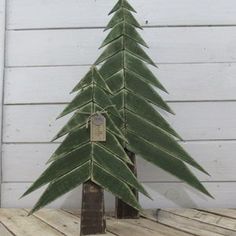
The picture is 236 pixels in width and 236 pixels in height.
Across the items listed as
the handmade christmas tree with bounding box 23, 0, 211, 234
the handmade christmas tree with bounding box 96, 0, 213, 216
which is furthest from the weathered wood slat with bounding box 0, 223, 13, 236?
the handmade christmas tree with bounding box 96, 0, 213, 216

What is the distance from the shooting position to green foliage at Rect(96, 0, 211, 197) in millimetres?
888

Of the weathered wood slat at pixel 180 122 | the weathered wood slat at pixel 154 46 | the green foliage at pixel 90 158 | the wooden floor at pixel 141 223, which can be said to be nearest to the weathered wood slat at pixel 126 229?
the wooden floor at pixel 141 223

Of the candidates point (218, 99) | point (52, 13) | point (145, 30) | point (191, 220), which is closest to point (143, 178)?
point (191, 220)

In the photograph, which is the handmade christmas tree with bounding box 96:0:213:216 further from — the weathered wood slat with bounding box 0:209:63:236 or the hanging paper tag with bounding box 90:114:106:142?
the weathered wood slat with bounding box 0:209:63:236

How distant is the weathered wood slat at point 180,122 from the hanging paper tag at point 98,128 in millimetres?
364

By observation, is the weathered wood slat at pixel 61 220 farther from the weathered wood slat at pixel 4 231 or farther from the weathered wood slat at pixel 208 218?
the weathered wood slat at pixel 208 218

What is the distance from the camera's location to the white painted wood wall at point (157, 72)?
43.7 inches

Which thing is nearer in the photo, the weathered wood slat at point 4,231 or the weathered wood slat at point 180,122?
the weathered wood slat at point 4,231

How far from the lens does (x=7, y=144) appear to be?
113 cm

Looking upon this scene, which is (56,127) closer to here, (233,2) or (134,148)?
(134,148)

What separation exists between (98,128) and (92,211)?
0.18m

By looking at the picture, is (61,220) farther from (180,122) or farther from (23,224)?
(180,122)

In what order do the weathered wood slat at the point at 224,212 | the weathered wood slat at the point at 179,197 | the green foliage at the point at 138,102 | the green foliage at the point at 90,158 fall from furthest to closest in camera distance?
1. the weathered wood slat at the point at 179,197
2. the weathered wood slat at the point at 224,212
3. the green foliage at the point at 138,102
4. the green foliage at the point at 90,158

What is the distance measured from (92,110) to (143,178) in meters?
0.39
